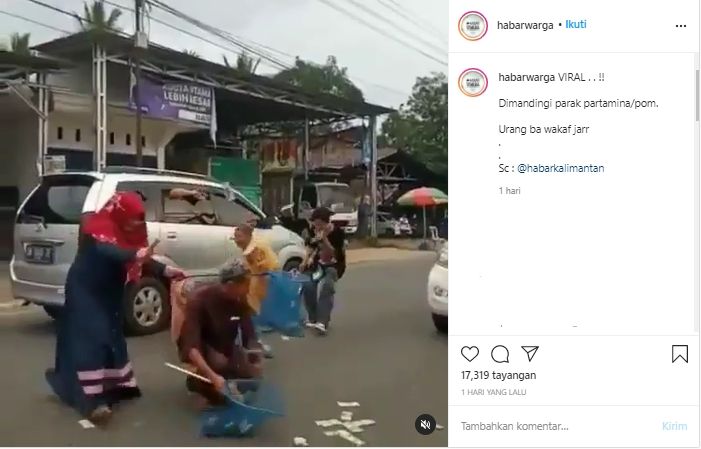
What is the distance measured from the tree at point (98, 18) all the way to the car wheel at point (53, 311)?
81 centimetres

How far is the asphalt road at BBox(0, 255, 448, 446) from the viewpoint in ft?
6.94

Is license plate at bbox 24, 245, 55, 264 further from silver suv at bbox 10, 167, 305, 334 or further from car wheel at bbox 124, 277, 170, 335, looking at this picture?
car wheel at bbox 124, 277, 170, 335

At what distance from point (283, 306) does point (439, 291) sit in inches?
→ 18.1

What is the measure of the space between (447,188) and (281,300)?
0.59 m

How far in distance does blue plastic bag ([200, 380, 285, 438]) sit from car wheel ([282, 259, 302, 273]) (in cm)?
34

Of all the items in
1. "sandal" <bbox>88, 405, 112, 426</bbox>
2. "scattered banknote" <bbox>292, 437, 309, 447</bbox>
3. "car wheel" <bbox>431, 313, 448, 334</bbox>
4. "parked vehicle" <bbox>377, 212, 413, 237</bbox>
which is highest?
"parked vehicle" <bbox>377, 212, 413, 237</bbox>

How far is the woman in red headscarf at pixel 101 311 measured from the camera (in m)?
2.13
